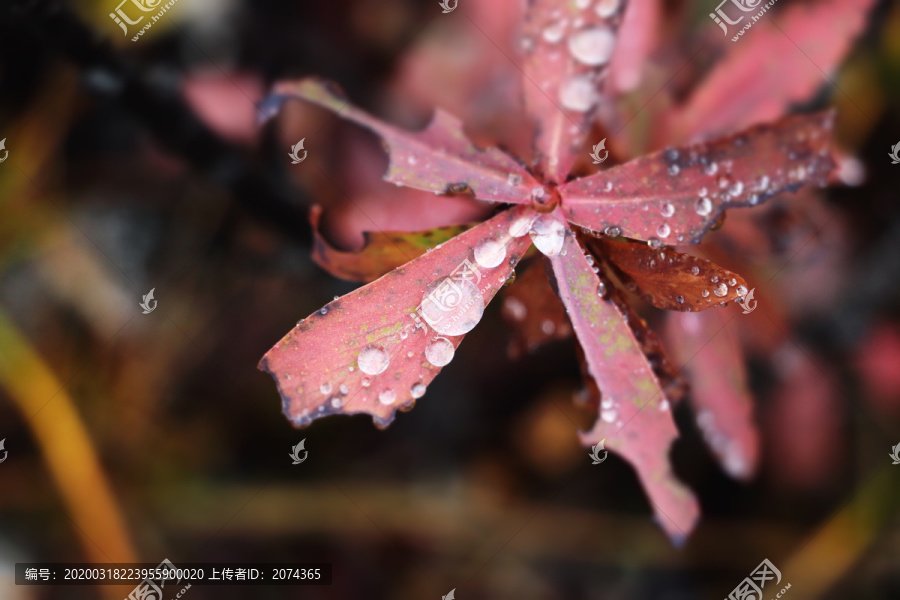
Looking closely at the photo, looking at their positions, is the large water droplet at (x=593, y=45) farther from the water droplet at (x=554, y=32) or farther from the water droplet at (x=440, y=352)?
the water droplet at (x=440, y=352)

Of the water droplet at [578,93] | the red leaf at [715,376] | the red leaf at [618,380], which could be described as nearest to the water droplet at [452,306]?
the red leaf at [618,380]

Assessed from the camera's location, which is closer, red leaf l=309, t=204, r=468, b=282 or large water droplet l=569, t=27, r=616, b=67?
large water droplet l=569, t=27, r=616, b=67

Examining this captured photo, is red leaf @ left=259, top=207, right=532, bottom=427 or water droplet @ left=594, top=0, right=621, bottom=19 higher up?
water droplet @ left=594, top=0, right=621, bottom=19

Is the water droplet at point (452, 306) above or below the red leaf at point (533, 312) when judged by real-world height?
below

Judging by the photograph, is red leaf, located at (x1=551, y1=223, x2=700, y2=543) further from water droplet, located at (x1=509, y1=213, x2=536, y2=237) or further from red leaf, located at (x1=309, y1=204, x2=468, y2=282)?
red leaf, located at (x1=309, y1=204, x2=468, y2=282)

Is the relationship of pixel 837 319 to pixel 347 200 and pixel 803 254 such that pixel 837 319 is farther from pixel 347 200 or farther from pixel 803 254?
pixel 347 200

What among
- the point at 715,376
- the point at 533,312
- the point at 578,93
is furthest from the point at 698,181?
the point at 715,376

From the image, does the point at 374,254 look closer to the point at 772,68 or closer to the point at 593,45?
the point at 593,45

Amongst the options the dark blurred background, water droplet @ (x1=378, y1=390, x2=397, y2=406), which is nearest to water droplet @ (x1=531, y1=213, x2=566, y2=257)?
water droplet @ (x1=378, y1=390, x2=397, y2=406)
